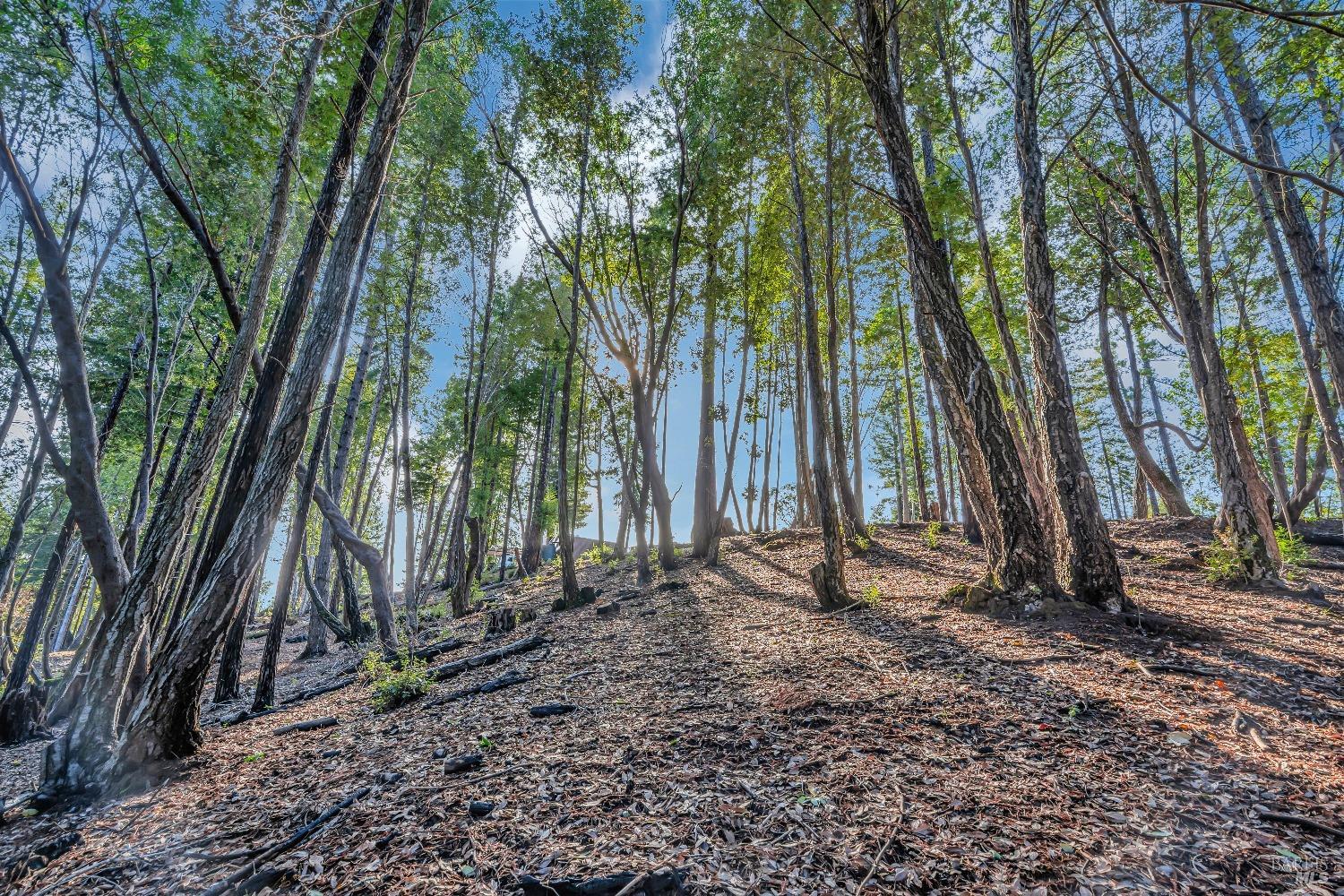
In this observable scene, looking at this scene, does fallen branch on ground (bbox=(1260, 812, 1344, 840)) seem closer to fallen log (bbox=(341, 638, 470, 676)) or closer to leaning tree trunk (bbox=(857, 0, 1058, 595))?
leaning tree trunk (bbox=(857, 0, 1058, 595))

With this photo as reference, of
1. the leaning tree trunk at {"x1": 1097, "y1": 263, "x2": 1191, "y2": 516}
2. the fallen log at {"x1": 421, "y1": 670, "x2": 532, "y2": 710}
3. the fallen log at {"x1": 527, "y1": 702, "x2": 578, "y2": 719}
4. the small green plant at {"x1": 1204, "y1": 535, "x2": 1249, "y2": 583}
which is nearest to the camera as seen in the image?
the fallen log at {"x1": 527, "y1": 702, "x2": 578, "y2": 719}

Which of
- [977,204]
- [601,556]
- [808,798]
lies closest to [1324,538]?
[977,204]

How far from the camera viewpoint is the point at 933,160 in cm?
981

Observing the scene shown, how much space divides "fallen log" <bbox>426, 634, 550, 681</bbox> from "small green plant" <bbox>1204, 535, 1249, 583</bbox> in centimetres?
814

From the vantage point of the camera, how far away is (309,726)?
439cm

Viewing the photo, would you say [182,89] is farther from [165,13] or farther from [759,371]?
[759,371]

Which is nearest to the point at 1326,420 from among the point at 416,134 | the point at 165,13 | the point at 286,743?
the point at 286,743

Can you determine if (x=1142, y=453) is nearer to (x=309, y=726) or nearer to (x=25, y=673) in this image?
(x=309, y=726)

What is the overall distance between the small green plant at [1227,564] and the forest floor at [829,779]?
1198 millimetres

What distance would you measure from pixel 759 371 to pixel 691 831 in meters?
15.3

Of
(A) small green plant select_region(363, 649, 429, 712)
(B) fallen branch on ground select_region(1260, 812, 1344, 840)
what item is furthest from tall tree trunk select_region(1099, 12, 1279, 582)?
(A) small green plant select_region(363, 649, 429, 712)

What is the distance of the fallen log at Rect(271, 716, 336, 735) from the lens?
14.0 feet

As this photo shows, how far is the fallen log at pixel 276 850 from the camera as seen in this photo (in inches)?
79.4

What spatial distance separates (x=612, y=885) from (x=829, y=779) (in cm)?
116
